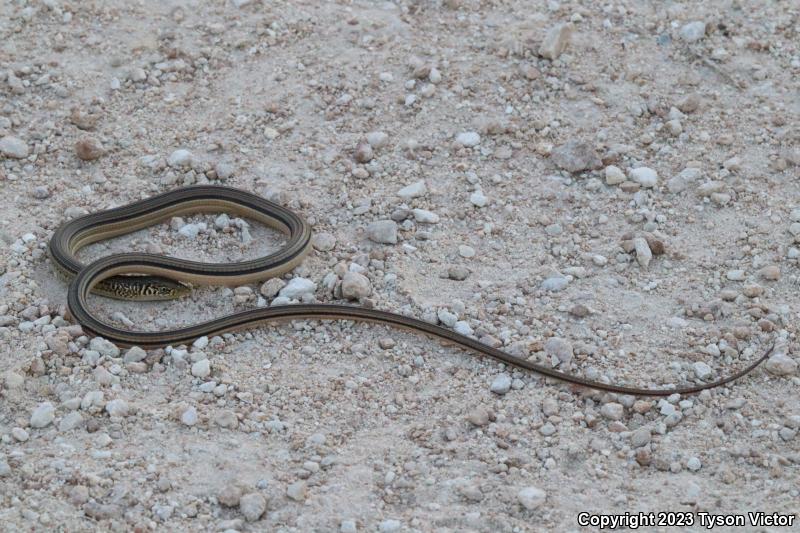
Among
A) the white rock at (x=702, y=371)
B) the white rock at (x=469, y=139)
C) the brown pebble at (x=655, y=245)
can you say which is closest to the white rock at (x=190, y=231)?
the white rock at (x=469, y=139)

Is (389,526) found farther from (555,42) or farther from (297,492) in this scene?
(555,42)

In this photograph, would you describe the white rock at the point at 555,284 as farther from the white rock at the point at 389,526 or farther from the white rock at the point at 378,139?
the white rock at the point at 389,526

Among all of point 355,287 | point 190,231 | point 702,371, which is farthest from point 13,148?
point 702,371

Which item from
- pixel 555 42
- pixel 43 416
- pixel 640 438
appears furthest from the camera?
pixel 555 42

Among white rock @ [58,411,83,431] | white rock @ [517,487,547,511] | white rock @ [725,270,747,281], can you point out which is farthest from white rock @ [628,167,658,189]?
white rock @ [58,411,83,431]

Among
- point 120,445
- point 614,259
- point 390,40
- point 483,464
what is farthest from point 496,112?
point 120,445

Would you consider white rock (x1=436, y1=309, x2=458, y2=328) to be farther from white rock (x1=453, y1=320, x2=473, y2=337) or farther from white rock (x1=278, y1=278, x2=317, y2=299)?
white rock (x1=278, y1=278, x2=317, y2=299)
